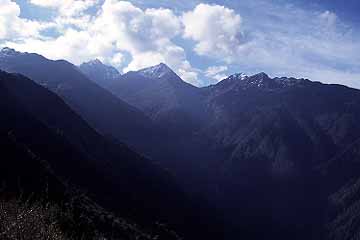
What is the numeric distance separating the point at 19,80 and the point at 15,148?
97334 mm

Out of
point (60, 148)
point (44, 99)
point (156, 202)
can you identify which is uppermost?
point (44, 99)

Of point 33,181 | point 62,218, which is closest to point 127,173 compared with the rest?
point 33,181

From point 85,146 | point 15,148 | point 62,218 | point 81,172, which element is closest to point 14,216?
point 62,218

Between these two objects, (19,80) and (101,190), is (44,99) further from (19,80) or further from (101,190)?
(101,190)

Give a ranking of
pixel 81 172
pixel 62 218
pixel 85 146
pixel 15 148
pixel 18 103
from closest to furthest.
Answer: pixel 62 218 < pixel 15 148 < pixel 81 172 < pixel 18 103 < pixel 85 146

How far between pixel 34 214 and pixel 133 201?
152 m

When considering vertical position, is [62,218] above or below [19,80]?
below

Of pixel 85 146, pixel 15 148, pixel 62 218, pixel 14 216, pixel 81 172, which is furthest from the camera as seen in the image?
pixel 85 146

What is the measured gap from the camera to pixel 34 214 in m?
13.6

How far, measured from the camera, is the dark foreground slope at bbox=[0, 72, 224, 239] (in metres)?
116

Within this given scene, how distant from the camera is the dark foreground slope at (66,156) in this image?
116 metres

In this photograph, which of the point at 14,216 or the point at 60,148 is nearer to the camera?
the point at 14,216

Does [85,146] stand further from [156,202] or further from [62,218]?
[62,218]

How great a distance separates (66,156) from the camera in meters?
140
